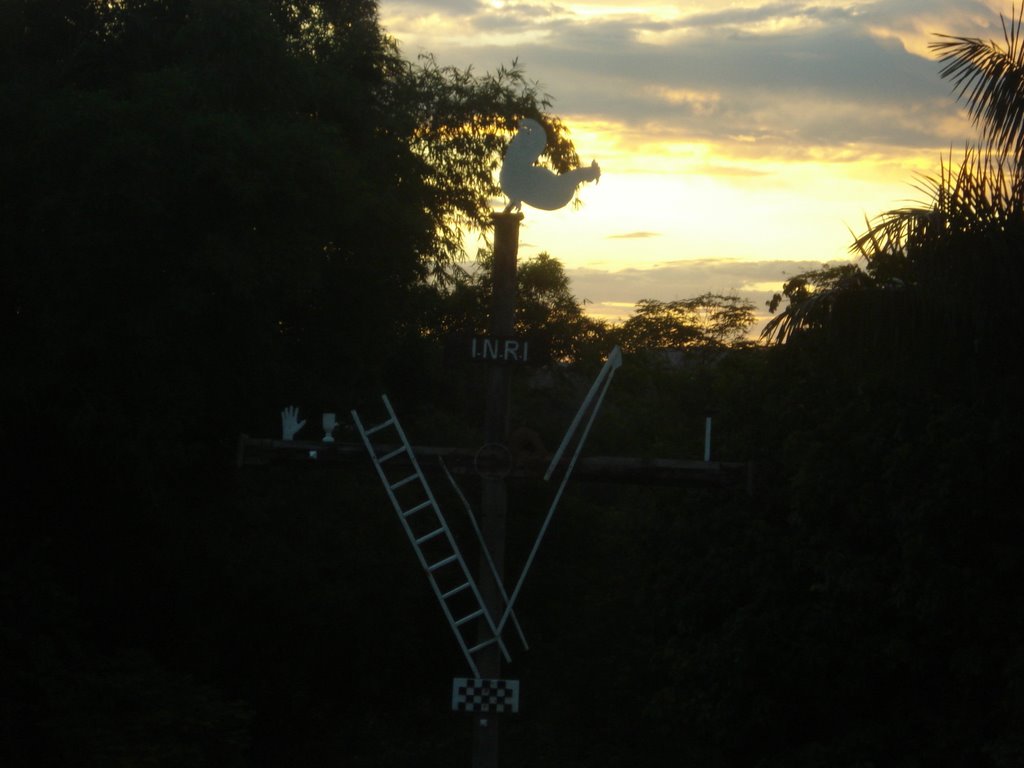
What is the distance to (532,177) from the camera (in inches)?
433

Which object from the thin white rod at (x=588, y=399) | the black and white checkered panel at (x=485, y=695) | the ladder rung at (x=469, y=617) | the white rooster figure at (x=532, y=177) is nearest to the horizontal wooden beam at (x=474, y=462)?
the thin white rod at (x=588, y=399)

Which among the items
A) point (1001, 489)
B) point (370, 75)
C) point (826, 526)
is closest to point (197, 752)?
point (826, 526)

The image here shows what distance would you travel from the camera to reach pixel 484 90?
63.1ft

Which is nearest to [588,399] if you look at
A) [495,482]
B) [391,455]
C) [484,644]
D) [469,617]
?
[495,482]

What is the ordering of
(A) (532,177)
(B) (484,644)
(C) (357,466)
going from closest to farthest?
(A) (532,177)
(B) (484,644)
(C) (357,466)

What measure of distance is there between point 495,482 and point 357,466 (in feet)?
4.67

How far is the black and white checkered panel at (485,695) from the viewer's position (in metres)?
11.3

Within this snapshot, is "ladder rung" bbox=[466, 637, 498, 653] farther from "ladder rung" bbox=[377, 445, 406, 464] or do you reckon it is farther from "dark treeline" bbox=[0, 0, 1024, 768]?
"dark treeline" bbox=[0, 0, 1024, 768]

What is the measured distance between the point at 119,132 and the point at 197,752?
614 centimetres

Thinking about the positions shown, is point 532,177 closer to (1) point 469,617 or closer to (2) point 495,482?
(2) point 495,482

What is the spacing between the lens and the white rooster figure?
1097cm

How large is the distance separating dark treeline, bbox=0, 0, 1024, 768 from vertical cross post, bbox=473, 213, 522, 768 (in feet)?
6.32

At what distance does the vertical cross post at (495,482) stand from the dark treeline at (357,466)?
193cm

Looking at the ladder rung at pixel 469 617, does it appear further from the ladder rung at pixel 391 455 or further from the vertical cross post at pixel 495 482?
the ladder rung at pixel 391 455
